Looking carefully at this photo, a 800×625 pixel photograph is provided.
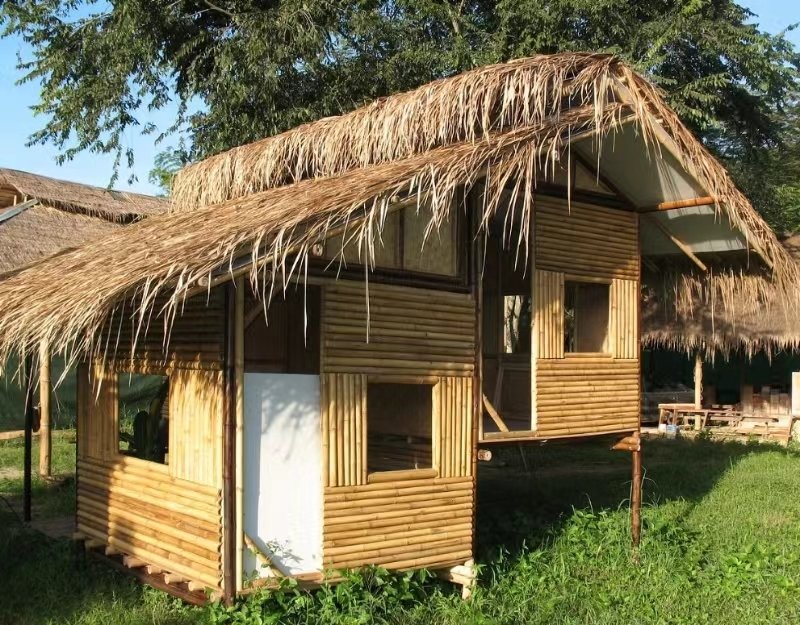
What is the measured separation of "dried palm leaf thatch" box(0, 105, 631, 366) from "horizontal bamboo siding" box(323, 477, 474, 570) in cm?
152

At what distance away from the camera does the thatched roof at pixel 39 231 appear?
1134 cm

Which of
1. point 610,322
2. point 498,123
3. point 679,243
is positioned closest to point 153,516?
point 498,123

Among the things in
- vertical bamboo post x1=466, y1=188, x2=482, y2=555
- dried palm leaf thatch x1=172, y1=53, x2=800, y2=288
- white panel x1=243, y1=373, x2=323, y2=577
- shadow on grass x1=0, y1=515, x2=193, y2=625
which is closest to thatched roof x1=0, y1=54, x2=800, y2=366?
dried palm leaf thatch x1=172, y1=53, x2=800, y2=288

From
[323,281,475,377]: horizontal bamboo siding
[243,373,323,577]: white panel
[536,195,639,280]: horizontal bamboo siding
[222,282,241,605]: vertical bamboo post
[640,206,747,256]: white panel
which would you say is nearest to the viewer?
[222,282,241,605]: vertical bamboo post

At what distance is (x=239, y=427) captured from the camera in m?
5.14

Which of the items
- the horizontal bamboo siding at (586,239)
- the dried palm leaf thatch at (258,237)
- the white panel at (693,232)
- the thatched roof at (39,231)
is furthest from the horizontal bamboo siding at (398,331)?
the thatched roof at (39,231)

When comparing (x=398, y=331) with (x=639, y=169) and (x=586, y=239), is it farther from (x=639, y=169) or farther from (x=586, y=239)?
(x=639, y=169)

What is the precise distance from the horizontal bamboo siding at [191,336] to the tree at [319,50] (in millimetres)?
6869

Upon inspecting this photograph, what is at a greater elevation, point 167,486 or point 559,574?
point 167,486

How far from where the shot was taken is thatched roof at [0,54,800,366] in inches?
186

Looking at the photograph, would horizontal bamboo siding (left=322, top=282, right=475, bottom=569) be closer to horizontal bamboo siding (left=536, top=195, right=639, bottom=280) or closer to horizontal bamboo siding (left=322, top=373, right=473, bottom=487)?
horizontal bamboo siding (left=322, top=373, right=473, bottom=487)

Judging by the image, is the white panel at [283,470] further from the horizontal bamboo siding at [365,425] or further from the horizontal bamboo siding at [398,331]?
the horizontal bamboo siding at [398,331]

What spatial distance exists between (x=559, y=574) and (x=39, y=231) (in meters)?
8.59

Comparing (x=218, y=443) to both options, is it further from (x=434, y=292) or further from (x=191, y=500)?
(x=434, y=292)
